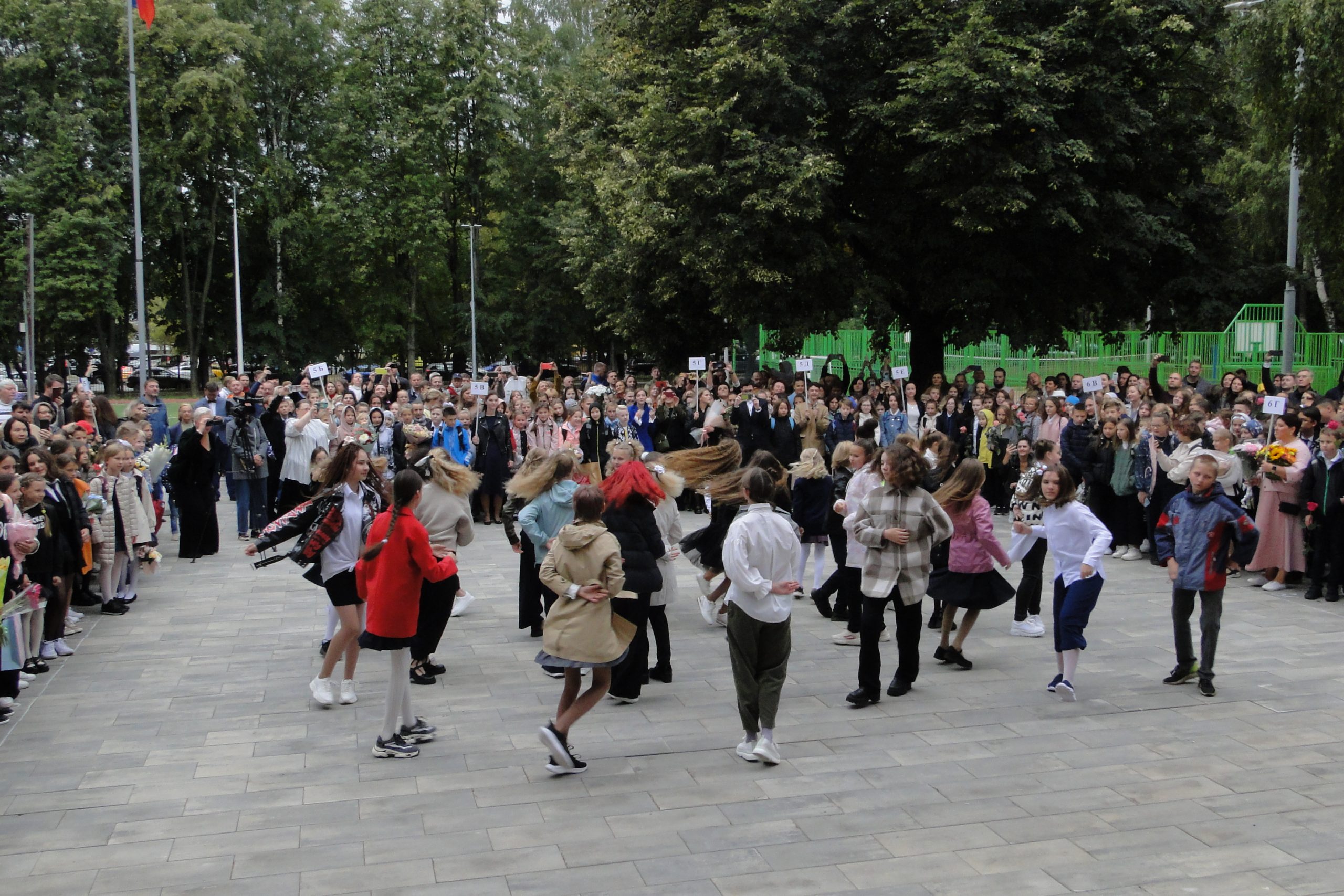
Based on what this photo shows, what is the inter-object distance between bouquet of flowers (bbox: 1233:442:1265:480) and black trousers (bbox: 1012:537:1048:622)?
357 cm

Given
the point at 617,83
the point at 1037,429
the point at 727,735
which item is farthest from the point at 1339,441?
the point at 617,83

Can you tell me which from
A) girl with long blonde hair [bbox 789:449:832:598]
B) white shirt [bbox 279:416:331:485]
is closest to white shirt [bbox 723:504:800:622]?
girl with long blonde hair [bbox 789:449:832:598]

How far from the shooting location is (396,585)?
23.4 ft

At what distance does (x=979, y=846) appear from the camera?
5828 millimetres

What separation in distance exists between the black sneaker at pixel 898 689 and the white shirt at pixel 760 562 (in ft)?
5.46

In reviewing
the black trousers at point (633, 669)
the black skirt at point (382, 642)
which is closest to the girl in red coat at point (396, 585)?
the black skirt at point (382, 642)

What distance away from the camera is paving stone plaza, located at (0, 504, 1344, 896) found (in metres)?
5.57

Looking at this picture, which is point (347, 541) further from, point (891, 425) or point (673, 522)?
point (891, 425)

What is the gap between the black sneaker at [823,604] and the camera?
35.9 feet

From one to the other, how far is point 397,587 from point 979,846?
3.47 meters

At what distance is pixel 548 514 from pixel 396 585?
2131mm

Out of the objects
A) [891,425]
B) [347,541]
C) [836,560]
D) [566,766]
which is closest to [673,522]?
[836,560]

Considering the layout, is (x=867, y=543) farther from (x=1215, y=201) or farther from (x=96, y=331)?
(x=96, y=331)

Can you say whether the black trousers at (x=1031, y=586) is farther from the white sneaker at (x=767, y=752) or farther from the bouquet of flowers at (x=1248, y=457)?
the white sneaker at (x=767, y=752)
